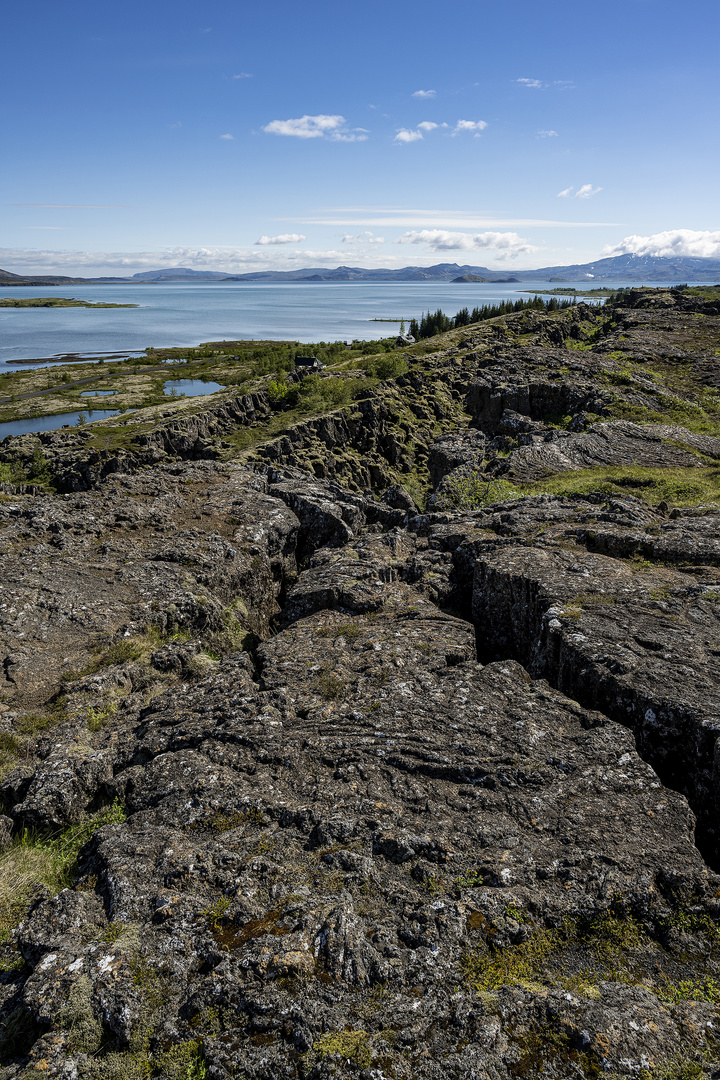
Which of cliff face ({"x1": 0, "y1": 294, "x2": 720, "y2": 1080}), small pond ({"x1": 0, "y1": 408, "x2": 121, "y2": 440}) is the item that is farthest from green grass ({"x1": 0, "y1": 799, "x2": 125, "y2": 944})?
small pond ({"x1": 0, "y1": 408, "x2": 121, "y2": 440})

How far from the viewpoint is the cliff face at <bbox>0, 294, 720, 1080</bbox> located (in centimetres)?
656

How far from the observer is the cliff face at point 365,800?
21.5 ft

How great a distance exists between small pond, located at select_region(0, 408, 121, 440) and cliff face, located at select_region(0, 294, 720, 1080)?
9170 centimetres

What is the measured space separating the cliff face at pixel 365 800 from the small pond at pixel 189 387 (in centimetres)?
10740

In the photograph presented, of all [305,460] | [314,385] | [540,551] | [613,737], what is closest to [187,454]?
[305,460]

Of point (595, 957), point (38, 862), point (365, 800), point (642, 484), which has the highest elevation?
point (642, 484)

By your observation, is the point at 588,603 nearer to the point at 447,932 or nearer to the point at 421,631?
the point at 421,631

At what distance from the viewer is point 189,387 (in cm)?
12888

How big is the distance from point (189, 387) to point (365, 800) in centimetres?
13257

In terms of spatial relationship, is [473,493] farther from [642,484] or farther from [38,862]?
[38,862]

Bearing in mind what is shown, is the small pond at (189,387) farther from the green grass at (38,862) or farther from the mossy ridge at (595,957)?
the mossy ridge at (595,957)

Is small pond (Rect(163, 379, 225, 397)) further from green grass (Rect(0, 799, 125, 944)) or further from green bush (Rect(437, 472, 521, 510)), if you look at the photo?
green grass (Rect(0, 799, 125, 944))

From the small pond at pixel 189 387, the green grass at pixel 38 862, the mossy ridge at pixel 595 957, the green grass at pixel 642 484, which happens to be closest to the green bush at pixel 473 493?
the green grass at pixel 642 484

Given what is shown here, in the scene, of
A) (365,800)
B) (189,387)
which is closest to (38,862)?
(365,800)
